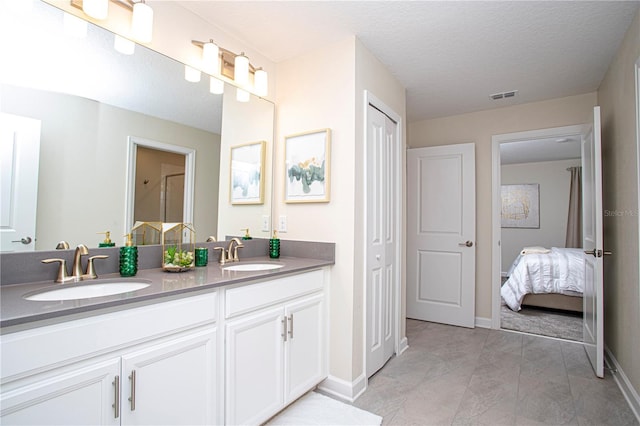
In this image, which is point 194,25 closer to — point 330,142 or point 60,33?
point 60,33

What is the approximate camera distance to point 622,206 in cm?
221

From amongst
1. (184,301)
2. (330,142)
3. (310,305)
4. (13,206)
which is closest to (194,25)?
(330,142)

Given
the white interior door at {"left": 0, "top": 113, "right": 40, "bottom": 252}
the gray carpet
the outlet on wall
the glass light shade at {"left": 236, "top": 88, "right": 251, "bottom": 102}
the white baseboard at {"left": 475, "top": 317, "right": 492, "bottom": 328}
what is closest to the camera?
the white interior door at {"left": 0, "top": 113, "right": 40, "bottom": 252}

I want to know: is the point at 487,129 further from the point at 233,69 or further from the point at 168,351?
the point at 168,351

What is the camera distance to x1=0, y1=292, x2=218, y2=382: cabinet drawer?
891 millimetres

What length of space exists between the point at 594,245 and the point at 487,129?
1.70 m

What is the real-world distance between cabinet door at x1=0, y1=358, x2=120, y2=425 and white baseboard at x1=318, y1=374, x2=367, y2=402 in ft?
4.38

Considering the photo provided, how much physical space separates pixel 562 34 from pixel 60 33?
2.91 meters

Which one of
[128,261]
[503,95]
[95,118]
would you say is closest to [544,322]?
[503,95]

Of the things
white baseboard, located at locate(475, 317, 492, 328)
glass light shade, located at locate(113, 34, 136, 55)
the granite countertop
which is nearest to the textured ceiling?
glass light shade, located at locate(113, 34, 136, 55)

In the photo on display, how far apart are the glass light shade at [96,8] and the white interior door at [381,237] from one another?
1.59 metres

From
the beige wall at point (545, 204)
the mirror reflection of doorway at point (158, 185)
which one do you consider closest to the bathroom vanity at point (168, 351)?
the mirror reflection of doorway at point (158, 185)

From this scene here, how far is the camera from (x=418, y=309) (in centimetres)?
378

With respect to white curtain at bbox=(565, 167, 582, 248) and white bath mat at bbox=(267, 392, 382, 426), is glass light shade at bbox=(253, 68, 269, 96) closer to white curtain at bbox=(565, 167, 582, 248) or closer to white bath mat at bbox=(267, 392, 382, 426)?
white bath mat at bbox=(267, 392, 382, 426)
